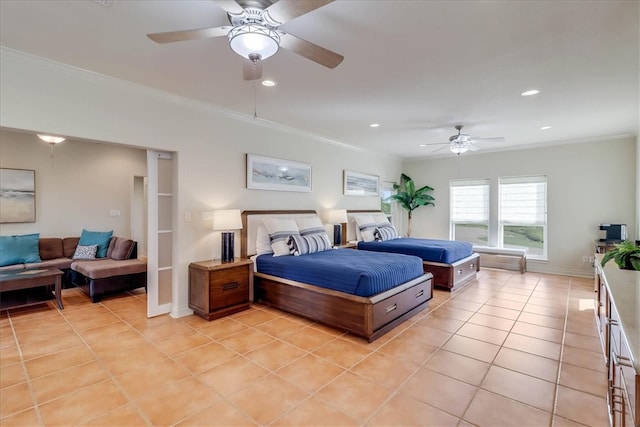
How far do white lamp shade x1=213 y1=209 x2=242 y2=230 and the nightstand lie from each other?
0.46 metres

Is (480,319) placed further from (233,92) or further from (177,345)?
(233,92)

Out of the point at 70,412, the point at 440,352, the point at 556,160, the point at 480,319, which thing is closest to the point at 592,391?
the point at 440,352

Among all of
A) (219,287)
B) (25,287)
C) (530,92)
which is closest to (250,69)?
(219,287)

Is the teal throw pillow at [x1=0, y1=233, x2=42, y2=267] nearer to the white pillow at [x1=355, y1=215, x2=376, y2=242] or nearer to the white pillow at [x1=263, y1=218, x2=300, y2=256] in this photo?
the white pillow at [x1=263, y1=218, x2=300, y2=256]

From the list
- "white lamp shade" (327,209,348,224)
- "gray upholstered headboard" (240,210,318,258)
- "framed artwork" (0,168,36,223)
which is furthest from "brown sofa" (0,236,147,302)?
"white lamp shade" (327,209,348,224)

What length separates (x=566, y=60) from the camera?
9.00 ft

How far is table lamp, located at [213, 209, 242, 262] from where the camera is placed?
12.7 feet

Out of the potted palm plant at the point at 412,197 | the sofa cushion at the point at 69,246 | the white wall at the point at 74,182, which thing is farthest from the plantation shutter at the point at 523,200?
the sofa cushion at the point at 69,246

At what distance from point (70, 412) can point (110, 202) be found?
493cm

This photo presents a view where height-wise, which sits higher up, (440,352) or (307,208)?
(307,208)

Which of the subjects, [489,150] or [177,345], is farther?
[489,150]

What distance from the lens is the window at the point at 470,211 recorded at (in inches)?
279

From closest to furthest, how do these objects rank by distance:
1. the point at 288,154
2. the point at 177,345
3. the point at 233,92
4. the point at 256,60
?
the point at 256,60 < the point at 177,345 < the point at 233,92 < the point at 288,154

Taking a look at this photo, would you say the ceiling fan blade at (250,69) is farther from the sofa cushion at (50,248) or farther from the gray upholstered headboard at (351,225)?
the sofa cushion at (50,248)
